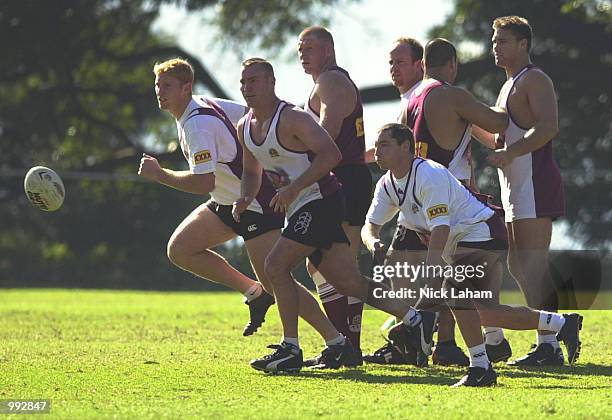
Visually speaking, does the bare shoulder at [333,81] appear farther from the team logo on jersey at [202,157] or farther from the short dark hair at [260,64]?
the team logo on jersey at [202,157]

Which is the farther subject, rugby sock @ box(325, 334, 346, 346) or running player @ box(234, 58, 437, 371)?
rugby sock @ box(325, 334, 346, 346)

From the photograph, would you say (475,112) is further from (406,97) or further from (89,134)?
(89,134)

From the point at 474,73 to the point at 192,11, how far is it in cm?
654

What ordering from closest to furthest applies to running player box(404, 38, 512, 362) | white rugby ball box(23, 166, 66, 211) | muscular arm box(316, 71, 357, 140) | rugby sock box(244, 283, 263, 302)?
running player box(404, 38, 512, 362), muscular arm box(316, 71, 357, 140), rugby sock box(244, 283, 263, 302), white rugby ball box(23, 166, 66, 211)

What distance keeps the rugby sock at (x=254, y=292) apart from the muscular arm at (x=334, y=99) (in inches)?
52.6

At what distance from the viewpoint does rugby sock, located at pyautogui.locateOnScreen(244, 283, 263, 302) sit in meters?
9.58

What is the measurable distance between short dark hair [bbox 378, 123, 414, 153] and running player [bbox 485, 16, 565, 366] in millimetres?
1175

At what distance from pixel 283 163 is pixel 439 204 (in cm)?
116

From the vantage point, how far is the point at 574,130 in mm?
27062

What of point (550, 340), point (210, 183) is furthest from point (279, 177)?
point (550, 340)

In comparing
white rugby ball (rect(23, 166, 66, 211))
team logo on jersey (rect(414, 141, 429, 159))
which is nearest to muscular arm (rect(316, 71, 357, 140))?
team logo on jersey (rect(414, 141, 429, 159))

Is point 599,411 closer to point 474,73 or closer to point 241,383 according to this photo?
point 241,383

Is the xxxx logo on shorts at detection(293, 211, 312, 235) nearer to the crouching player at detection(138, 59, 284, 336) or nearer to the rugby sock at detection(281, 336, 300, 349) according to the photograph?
the rugby sock at detection(281, 336, 300, 349)

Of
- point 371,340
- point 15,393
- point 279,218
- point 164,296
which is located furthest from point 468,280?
point 164,296
